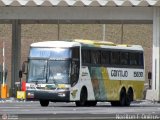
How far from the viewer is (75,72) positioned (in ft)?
A: 137

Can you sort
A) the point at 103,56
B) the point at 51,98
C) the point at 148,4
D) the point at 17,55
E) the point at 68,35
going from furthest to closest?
the point at 68,35, the point at 17,55, the point at 148,4, the point at 103,56, the point at 51,98

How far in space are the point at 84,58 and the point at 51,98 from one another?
2763 millimetres

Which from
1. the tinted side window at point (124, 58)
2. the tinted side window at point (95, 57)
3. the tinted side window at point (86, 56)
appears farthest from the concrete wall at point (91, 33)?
the tinted side window at point (86, 56)

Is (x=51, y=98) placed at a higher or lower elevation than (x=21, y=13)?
lower

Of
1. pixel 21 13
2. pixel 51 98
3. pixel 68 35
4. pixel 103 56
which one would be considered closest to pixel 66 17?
pixel 21 13

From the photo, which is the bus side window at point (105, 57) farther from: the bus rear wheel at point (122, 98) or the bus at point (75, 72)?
the bus rear wheel at point (122, 98)

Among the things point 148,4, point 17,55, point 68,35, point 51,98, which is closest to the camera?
point 51,98

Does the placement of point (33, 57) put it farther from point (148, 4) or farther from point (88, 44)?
point (148, 4)

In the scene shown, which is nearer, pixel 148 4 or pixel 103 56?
pixel 103 56

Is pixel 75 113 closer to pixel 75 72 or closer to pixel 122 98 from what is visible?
pixel 75 72

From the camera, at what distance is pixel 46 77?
41719mm

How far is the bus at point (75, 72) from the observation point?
41562mm

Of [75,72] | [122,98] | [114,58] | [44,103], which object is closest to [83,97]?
[75,72]

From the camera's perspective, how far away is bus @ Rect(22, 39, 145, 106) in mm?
41562
